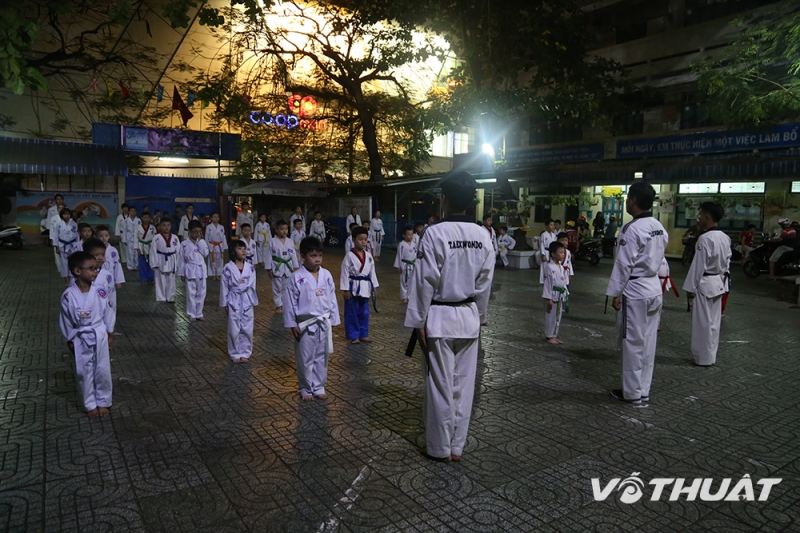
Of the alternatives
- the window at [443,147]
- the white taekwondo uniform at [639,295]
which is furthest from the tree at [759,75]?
the window at [443,147]

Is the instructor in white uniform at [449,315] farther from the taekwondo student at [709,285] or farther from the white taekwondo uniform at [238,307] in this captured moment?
the taekwondo student at [709,285]

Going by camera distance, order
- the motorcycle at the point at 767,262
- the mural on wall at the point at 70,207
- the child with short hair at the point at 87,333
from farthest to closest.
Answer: the mural on wall at the point at 70,207, the motorcycle at the point at 767,262, the child with short hair at the point at 87,333

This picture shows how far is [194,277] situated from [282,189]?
14.4 meters

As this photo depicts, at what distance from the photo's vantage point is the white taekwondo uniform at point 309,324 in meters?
5.25

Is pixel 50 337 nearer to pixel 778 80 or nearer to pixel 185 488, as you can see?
pixel 185 488

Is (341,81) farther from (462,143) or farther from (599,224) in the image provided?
(462,143)

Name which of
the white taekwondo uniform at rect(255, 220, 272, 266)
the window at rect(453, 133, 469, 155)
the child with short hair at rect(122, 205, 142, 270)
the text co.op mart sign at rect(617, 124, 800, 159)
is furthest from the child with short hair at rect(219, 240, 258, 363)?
the window at rect(453, 133, 469, 155)

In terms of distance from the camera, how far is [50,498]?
135 inches

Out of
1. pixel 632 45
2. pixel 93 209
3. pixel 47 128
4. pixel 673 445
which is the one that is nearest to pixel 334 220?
pixel 93 209

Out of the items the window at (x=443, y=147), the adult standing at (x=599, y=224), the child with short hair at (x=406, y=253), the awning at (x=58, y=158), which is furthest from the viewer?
the window at (x=443, y=147)

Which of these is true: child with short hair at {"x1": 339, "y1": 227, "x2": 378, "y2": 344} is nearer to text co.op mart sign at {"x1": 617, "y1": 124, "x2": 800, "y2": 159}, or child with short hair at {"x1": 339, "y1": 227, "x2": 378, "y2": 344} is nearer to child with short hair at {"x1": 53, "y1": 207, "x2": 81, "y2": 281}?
child with short hair at {"x1": 53, "y1": 207, "x2": 81, "y2": 281}

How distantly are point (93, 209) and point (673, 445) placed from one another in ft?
78.5

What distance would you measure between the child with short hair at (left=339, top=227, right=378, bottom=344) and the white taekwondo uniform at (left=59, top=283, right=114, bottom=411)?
321cm

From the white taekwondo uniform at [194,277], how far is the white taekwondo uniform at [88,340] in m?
4.17
